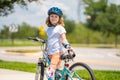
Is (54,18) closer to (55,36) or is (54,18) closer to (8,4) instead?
(55,36)

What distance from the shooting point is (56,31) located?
8281 mm

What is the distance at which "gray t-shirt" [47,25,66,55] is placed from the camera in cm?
826

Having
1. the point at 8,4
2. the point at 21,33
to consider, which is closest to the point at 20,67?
the point at 8,4

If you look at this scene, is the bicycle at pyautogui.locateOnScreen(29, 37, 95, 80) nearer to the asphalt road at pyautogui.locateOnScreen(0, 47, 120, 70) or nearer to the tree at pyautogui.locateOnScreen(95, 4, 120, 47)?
the asphalt road at pyautogui.locateOnScreen(0, 47, 120, 70)

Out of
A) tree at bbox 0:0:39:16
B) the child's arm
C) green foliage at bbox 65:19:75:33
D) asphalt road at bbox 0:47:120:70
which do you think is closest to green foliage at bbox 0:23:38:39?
green foliage at bbox 65:19:75:33

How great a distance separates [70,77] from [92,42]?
3537 inches

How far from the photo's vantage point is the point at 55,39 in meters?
8.30

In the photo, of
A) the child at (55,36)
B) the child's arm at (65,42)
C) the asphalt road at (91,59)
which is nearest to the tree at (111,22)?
the asphalt road at (91,59)

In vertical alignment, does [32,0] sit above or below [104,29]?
above

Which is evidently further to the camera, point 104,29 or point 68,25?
point 68,25

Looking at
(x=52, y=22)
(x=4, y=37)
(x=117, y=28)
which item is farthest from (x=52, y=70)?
(x=4, y=37)

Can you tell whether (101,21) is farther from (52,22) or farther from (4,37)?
(52,22)

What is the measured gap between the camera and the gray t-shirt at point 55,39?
8.26 meters

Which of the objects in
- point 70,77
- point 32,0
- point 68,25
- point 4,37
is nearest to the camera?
point 70,77
